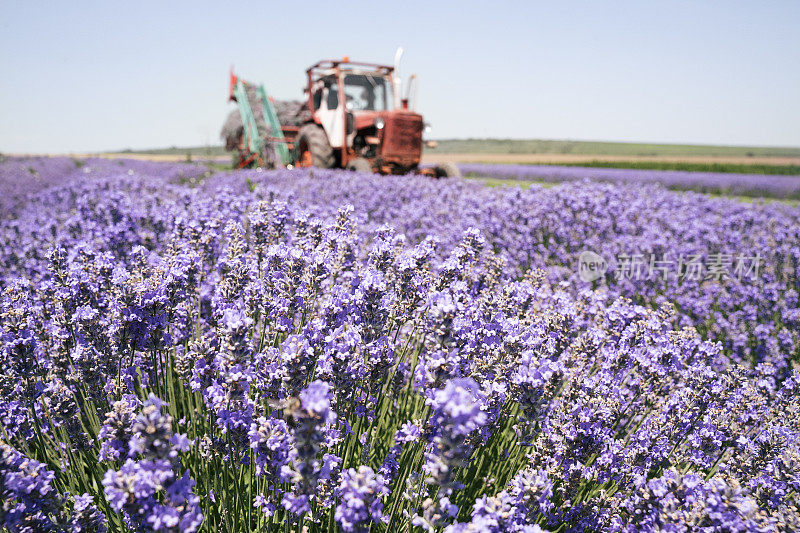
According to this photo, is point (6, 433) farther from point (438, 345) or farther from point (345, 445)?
point (438, 345)

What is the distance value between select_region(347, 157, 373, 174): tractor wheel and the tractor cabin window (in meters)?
2.17

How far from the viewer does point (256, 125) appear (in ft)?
49.8

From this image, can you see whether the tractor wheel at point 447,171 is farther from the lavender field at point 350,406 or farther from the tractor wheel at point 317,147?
the lavender field at point 350,406

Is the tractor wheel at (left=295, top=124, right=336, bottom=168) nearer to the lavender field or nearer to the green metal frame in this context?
the green metal frame

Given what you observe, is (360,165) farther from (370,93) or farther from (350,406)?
(350,406)

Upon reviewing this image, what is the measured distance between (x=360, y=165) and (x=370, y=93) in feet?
10.6

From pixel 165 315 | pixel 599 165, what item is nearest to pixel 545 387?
pixel 165 315

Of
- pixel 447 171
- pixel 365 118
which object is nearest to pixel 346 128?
pixel 365 118

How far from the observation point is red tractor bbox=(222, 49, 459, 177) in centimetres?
1227

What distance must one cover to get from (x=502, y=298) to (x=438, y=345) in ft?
3.64

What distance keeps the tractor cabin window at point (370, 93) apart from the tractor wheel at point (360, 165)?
2.17 metres

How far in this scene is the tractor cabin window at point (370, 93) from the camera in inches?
535

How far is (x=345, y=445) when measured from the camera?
2.08 metres

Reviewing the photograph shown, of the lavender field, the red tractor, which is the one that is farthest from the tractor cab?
the lavender field
